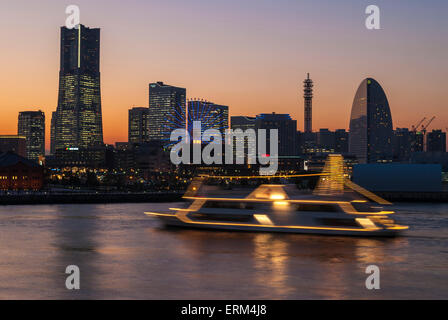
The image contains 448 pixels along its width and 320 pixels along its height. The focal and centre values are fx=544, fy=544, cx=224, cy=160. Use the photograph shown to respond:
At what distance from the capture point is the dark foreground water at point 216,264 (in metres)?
21.0

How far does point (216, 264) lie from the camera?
28578 mm

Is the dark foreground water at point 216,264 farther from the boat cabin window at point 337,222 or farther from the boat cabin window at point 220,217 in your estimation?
the boat cabin window at point 337,222

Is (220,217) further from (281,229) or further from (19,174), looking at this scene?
(19,174)

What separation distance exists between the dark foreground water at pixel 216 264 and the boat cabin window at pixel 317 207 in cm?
316

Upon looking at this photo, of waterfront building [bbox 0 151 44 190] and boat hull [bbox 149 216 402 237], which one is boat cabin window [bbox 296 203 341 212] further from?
waterfront building [bbox 0 151 44 190]

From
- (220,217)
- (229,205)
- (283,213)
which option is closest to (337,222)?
(283,213)

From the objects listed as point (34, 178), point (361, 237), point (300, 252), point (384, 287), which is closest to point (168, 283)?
point (384, 287)

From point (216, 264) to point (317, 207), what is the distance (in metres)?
18.5

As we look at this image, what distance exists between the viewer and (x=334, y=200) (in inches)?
1743

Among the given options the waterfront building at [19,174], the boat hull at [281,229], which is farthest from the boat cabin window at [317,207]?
the waterfront building at [19,174]

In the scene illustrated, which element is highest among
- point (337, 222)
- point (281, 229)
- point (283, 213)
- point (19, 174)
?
point (19, 174)

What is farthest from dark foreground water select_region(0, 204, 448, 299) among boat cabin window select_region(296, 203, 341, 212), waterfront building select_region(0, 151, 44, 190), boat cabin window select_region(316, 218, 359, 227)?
waterfront building select_region(0, 151, 44, 190)
